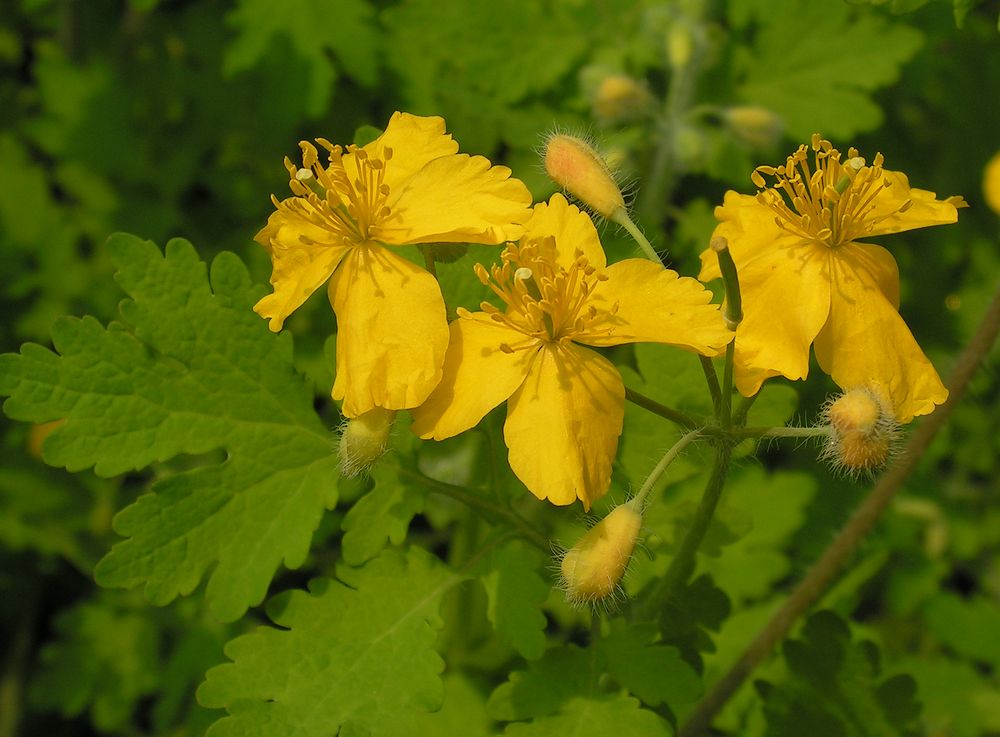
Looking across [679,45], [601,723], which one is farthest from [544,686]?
[679,45]

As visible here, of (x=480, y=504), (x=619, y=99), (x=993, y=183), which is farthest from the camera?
(x=993, y=183)

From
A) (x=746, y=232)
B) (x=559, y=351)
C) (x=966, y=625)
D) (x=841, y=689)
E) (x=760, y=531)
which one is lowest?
(x=966, y=625)

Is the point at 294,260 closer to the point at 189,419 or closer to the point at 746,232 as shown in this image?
the point at 189,419

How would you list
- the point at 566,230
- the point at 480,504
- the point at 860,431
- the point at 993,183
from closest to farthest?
the point at 860,431
the point at 566,230
the point at 480,504
the point at 993,183

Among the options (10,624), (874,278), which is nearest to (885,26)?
(874,278)

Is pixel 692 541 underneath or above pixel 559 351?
underneath

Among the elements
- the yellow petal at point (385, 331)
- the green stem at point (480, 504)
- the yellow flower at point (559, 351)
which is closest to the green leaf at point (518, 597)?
the green stem at point (480, 504)

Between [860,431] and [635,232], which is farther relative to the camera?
[635,232]

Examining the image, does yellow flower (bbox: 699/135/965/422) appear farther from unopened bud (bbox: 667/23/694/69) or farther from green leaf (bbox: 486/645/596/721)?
unopened bud (bbox: 667/23/694/69)
